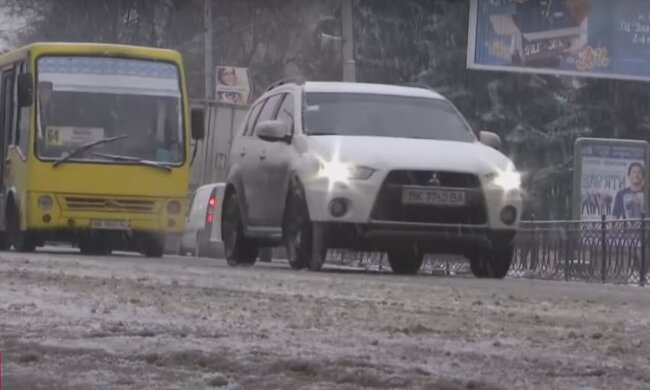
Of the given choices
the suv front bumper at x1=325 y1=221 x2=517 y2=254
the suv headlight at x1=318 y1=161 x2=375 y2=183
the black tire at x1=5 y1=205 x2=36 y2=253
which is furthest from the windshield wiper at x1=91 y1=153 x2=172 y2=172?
the suv headlight at x1=318 y1=161 x2=375 y2=183

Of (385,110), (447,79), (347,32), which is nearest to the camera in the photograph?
(385,110)

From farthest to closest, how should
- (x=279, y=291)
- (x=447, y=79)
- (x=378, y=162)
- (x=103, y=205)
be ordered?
(x=447, y=79)
(x=103, y=205)
(x=378, y=162)
(x=279, y=291)

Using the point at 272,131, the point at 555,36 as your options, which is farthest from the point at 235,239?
the point at 555,36

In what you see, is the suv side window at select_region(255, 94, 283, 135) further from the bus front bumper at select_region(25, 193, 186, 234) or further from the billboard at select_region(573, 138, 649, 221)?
the billboard at select_region(573, 138, 649, 221)

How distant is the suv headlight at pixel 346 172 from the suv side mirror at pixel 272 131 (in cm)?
88

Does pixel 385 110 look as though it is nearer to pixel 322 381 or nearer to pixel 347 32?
pixel 322 381

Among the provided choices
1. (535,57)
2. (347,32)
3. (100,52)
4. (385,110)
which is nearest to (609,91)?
(535,57)

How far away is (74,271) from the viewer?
11.4 meters

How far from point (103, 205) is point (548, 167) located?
1049 inches

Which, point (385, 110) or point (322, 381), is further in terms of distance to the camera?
point (385, 110)

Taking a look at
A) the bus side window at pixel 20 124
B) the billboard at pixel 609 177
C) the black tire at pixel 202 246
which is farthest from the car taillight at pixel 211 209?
the billboard at pixel 609 177

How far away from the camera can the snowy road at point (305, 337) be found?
5355 millimetres

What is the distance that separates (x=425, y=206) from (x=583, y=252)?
5857 mm

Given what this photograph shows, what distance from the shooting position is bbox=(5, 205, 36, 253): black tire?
1952 cm
